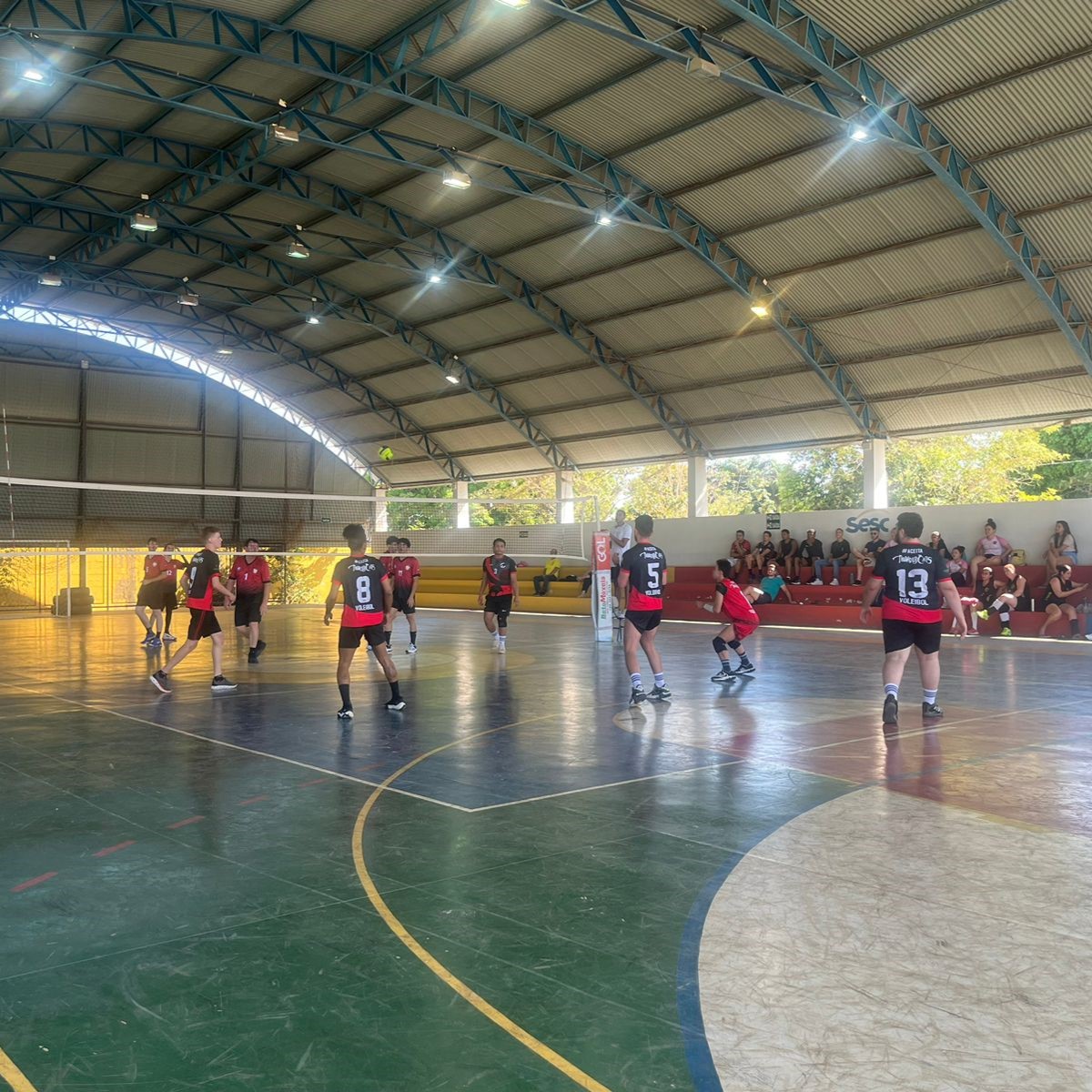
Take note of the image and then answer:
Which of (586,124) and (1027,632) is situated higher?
(586,124)

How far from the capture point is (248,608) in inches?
613

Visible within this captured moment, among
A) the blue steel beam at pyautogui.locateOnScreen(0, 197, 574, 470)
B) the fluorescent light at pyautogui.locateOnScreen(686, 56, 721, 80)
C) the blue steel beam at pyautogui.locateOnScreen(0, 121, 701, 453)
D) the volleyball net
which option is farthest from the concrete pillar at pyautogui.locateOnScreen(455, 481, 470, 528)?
the fluorescent light at pyautogui.locateOnScreen(686, 56, 721, 80)

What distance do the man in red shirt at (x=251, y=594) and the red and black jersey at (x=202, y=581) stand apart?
2591 mm

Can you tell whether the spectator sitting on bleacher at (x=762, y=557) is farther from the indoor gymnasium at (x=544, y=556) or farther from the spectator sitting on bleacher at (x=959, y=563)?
the spectator sitting on bleacher at (x=959, y=563)

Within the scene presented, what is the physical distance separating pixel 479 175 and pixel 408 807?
73.6 feet

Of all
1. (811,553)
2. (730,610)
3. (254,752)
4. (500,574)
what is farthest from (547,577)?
(254,752)

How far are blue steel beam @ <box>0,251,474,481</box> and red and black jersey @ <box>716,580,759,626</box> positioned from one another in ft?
92.2

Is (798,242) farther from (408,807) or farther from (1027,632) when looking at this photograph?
(408,807)

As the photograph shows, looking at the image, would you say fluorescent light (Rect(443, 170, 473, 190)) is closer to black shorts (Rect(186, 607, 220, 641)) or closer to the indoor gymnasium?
the indoor gymnasium

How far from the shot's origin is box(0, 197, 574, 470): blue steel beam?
3039cm

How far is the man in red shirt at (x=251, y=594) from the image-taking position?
51.0 ft

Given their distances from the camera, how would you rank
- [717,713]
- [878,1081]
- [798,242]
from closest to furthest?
[878,1081] → [717,713] → [798,242]

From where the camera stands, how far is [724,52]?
1955 centimetres

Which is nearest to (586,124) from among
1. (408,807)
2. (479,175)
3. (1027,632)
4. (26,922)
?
(479,175)
